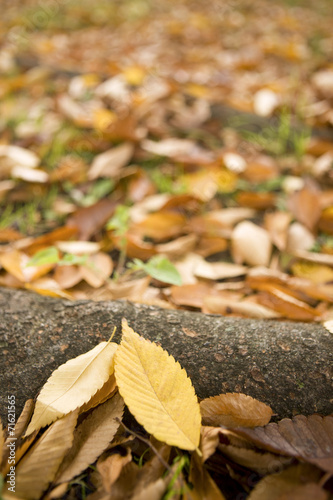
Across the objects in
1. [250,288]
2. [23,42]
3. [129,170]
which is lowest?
[250,288]

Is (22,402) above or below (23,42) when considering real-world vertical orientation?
below

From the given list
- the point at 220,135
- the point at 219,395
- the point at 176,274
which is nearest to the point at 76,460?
the point at 219,395

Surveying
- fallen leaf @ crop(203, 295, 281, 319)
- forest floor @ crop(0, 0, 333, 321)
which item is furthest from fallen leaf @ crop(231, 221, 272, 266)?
fallen leaf @ crop(203, 295, 281, 319)

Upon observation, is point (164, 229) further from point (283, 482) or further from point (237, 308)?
point (283, 482)

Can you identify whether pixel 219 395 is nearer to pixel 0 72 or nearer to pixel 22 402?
pixel 22 402

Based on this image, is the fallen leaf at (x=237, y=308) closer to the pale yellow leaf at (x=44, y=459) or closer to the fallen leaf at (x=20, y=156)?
the pale yellow leaf at (x=44, y=459)

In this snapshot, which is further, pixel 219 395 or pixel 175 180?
pixel 175 180

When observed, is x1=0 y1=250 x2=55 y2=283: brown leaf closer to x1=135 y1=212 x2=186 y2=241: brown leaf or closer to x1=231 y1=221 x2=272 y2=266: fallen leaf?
x1=135 y1=212 x2=186 y2=241: brown leaf
